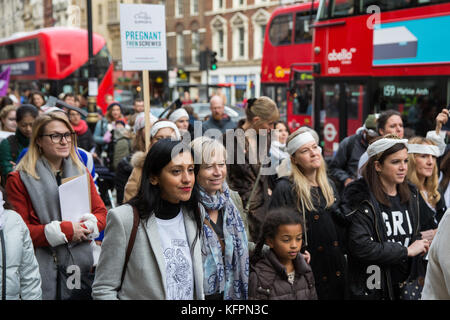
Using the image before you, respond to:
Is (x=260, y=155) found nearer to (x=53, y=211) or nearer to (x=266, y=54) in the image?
(x=53, y=211)

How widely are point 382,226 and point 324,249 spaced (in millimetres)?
456

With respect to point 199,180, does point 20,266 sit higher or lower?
lower

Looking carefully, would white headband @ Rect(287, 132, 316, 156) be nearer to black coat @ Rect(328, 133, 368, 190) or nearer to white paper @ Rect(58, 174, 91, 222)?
white paper @ Rect(58, 174, 91, 222)

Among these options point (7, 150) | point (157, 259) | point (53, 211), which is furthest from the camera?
point (7, 150)

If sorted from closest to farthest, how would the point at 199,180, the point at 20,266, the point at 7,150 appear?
1. the point at 20,266
2. the point at 199,180
3. the point at 7,150

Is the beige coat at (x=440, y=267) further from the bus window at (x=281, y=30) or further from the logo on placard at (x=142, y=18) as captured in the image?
the bus window at (x=281, y=30)

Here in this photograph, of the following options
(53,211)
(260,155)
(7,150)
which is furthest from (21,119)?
(260,155)

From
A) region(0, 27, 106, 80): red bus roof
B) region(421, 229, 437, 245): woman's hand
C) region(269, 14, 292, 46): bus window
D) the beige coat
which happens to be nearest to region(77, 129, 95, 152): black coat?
region(421, 229, 437, 245): woman's hand

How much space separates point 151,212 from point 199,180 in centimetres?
55

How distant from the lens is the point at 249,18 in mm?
30125

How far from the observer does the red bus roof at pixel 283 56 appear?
15570 millimetres

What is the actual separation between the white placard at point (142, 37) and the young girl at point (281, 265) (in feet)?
8.07

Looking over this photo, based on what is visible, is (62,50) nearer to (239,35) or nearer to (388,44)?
(239,35)
